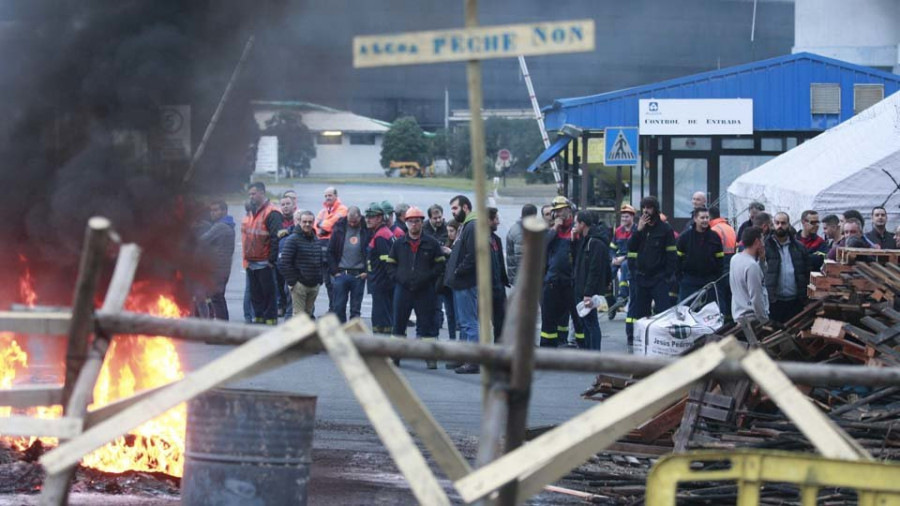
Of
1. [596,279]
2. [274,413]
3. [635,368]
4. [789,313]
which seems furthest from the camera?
[596,279]

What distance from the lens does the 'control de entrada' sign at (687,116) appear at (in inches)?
827

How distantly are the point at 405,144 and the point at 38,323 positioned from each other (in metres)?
37.6

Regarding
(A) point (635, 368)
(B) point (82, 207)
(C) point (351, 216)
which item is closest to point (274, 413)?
(A) point (635, 368)

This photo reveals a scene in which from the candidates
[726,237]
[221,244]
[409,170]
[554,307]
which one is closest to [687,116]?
[726,237]

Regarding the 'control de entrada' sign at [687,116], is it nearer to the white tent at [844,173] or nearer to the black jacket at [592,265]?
the white tent at [844,173]

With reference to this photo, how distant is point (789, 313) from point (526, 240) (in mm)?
9210

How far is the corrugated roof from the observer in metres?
22.1

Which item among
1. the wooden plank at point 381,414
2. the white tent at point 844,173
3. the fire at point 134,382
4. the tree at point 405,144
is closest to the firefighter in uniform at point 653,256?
the white tent at point 844,173

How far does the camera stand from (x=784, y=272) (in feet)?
40.1

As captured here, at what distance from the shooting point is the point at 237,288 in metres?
20.1

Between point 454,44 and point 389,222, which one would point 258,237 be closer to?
point 389,222

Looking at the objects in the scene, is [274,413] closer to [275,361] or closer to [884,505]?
[275,361]

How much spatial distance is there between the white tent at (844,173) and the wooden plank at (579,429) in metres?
11.4

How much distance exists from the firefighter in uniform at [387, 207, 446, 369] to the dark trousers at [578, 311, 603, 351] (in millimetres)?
1746
